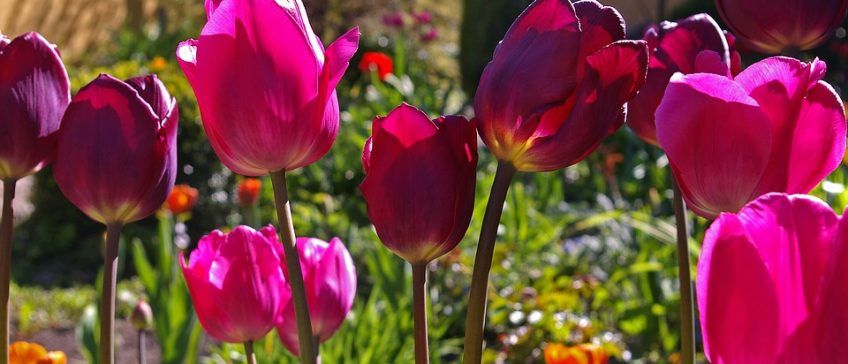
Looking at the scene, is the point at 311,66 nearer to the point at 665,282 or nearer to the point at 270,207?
the point at 665,282

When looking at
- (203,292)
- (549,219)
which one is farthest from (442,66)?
(203,292)

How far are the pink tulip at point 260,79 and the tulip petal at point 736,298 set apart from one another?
0.22m

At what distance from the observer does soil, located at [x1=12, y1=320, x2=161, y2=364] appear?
12.7ft

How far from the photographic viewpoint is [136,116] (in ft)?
1.84

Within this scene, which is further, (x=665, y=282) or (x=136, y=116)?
(x=665, y=282)

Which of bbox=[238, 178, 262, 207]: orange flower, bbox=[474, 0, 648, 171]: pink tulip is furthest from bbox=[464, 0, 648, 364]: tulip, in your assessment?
bbox=[238, 178, 262, 207]: orange flower

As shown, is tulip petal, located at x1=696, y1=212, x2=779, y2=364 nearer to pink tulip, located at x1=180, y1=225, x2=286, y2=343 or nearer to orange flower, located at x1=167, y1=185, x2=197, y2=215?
pink tulip, located at x1=180, y1=225, x2=286, y2=343

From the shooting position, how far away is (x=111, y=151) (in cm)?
56

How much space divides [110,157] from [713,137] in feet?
1.04

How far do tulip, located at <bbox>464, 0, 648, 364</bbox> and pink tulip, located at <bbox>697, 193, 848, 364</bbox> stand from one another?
5.5 inches

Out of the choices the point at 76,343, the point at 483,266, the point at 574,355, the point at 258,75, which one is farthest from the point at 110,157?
the point at 76,343

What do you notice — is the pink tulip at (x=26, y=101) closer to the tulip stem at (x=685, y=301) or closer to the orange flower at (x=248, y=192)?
the tulip stem at (x=685, y=301)

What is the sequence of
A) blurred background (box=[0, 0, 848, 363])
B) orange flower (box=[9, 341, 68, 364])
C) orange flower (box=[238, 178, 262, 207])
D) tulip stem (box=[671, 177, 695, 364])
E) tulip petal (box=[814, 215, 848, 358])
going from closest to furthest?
tulip petal (box=[814, 215, 848, 358]) → tulip stem (box=[671, 177, 695, 364]) → orange flower (box=[9, 341, 68, 364]) → blurred background (box=[0, 0, 848, 363]) → orange flower (box=[238, 178, 262, 207])

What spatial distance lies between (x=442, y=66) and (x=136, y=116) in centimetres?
1098
